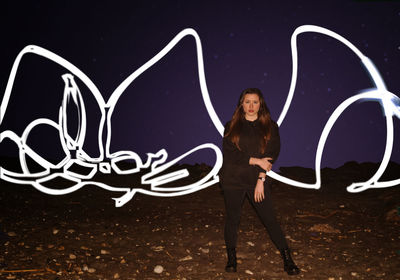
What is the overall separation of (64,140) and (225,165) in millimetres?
4848

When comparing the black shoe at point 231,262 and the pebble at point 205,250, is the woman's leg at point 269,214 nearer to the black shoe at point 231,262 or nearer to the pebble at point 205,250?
the black shoe at point 231,262

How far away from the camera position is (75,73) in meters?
7.65

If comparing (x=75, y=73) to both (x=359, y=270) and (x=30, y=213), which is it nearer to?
(x=30, y=213)

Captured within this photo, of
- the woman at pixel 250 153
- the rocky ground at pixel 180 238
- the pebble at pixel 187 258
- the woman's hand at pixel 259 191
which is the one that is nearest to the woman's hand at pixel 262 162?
the woman at pixel 250 153

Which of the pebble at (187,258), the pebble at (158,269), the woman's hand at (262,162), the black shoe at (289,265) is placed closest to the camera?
the woman's hand at (262,162)

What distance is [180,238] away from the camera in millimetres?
5465

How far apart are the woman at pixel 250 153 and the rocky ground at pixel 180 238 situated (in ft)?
2.91

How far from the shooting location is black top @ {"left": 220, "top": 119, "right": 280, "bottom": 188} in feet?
12.7

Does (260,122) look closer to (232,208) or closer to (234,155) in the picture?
(234,155)

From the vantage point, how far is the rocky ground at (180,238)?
13.8 feet

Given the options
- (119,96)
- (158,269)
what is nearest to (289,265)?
(158,269)

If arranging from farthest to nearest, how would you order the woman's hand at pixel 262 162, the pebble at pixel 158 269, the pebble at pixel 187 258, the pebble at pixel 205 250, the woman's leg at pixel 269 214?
the pebble at pixel 205 250
the pebble at pixel 187 258
the pebble at pixel 158 269
the woman's leg at pixel 269 214
the woman's hand at pixel 262 162

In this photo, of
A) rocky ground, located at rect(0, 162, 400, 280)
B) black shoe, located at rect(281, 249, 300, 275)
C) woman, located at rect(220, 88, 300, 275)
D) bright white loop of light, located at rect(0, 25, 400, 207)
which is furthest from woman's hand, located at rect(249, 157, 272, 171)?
bright white loop of light, located at rect(0, 25, 400, 207)

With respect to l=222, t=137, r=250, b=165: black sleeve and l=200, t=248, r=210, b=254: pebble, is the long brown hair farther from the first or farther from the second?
l=200, t=248, r=210, b=254: pebble
